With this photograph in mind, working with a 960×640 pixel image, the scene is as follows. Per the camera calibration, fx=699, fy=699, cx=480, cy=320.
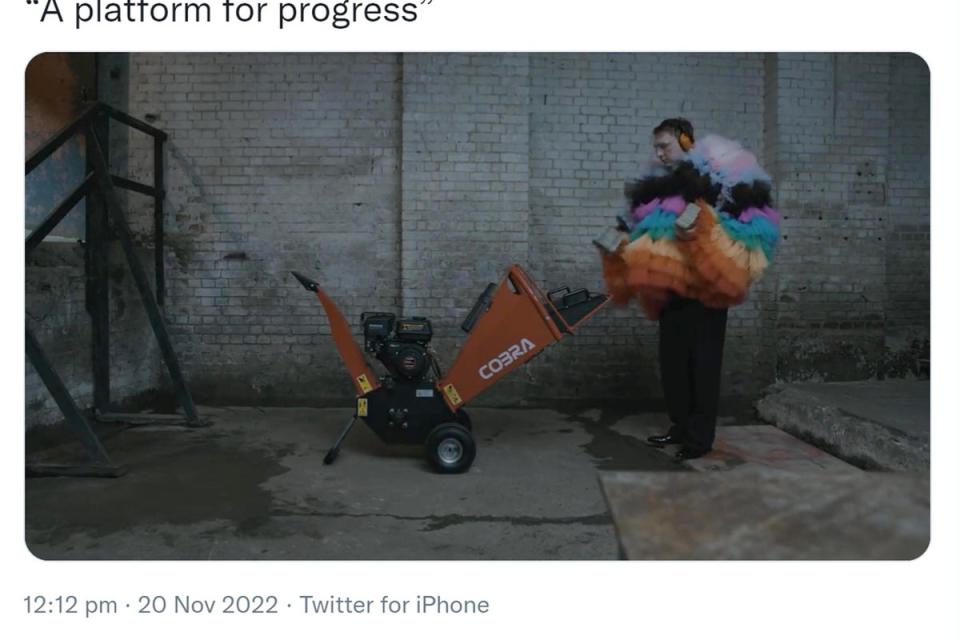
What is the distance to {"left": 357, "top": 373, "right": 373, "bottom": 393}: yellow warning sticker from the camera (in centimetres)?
359

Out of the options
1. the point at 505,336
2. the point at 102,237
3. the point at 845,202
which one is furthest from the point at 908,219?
the point at 102,237

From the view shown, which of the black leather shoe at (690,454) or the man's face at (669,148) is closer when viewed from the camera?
the man's face at (669,148)

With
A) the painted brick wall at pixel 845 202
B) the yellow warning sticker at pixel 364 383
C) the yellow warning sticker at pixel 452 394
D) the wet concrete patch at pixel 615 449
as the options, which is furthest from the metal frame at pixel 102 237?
the painted brick wall at pixel 845 202

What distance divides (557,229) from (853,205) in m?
2.15

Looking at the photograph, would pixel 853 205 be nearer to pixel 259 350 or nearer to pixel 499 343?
pixel 499 343

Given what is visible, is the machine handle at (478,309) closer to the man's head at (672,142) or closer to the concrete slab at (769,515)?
the man's head at (672,142)

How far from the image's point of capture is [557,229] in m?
5.16

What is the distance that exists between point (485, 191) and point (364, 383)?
199 centimetres

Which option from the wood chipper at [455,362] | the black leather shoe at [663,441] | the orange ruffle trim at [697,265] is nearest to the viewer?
the orange ruffle trim at [697,265]

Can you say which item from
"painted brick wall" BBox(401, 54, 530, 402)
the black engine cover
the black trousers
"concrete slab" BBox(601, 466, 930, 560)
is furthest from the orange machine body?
"concrete slab" BBox(601, 466, 930, 560)

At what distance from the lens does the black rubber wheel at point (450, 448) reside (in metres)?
3.48

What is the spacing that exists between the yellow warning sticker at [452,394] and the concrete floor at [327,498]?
358 mm
